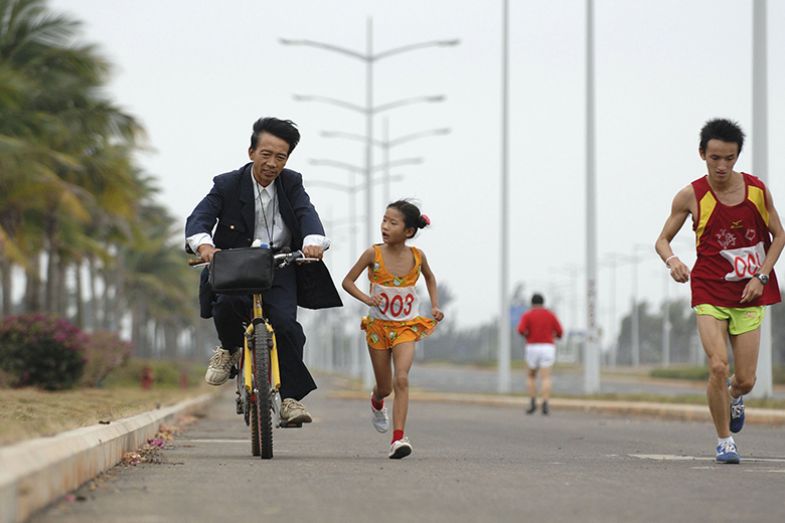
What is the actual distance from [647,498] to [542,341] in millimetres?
16050

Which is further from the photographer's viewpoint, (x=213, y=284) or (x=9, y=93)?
(x=9, y=93)

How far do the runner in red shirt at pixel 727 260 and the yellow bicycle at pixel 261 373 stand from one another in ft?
8.28

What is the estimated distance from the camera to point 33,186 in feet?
95.2

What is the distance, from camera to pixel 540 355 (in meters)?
22.3

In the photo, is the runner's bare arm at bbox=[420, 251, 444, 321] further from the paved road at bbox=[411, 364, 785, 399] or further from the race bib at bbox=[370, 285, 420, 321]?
the paved road at bbox=[411, 364, 785, 399]

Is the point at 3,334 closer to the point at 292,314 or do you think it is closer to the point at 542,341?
the point at 542,341

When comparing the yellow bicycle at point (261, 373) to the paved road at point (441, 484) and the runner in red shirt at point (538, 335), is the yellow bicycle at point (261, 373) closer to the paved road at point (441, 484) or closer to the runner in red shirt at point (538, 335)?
the paved road at point (441, 484)

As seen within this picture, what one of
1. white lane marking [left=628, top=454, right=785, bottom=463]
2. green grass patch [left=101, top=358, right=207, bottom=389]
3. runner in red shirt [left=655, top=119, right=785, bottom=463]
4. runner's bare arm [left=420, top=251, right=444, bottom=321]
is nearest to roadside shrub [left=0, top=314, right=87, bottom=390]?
green grass patch [left=101, top=358, right=207, bottom=389]

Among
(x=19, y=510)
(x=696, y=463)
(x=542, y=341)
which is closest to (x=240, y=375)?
(x=696, y=463)

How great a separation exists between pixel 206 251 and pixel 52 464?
10.4 feet

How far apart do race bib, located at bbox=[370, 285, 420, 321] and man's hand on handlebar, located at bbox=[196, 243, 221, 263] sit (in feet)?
5.16

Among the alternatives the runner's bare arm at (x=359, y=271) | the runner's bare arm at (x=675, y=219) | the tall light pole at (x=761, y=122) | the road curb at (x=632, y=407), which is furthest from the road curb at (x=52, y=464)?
the tall light pole at (x=761, y=122)

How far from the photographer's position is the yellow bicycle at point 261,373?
28.7ft

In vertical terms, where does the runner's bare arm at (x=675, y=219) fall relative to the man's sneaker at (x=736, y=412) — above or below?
above
